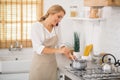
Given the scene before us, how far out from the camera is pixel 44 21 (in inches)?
117

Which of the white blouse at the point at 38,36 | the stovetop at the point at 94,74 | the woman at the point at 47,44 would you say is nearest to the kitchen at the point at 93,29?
the stovetop at the point at 94,74

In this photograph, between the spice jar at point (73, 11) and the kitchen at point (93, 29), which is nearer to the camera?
the kitchen at point (93, 29)

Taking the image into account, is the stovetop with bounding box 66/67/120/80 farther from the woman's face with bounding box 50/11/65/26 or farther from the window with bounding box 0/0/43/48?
the window with bounding box 0/0/43/48

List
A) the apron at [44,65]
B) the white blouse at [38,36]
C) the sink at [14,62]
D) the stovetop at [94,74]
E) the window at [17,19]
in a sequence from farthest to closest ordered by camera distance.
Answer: the window at [17,19]
the sink at [14,62]
the apron at [44,65]
the white blouse at [38,36]
the stovetop at [94,74]

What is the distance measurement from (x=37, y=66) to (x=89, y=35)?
1.39m

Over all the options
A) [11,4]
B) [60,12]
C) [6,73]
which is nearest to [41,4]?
[11,4]

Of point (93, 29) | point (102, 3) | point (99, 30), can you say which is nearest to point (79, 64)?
point (102, 3)

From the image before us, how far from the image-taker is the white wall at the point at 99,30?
130 inches

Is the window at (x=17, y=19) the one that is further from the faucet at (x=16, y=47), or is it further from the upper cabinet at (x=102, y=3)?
the upper cabinet at (x=102, y=3)

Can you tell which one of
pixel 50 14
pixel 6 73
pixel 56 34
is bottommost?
pixel 6 73

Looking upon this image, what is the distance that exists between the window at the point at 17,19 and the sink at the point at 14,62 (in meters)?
0.19

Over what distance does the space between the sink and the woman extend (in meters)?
0.95

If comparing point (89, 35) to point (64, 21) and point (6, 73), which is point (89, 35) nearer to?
point (64, 21)

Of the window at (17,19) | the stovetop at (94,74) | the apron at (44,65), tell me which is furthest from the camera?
the window at (17,19)
